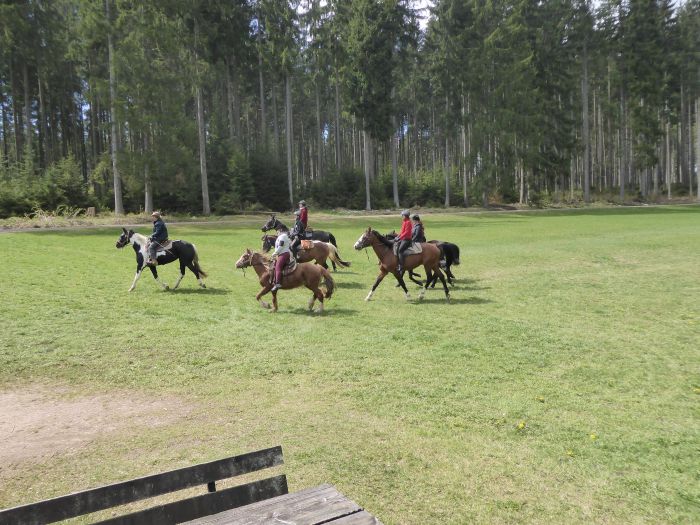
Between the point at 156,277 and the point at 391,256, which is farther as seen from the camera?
the point at 156,277

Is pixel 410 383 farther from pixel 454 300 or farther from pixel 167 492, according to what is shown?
pixel 454 300

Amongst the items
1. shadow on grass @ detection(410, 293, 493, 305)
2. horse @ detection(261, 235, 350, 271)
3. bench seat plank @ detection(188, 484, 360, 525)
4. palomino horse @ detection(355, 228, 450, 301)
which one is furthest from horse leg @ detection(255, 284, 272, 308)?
bench seat plank @ detection(188, 484, 360, 525)

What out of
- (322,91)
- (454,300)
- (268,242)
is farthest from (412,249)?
(322,91)

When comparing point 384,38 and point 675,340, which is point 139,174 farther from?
point 675,340

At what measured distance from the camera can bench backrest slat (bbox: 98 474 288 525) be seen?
316 centimetres

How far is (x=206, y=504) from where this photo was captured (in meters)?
3.38

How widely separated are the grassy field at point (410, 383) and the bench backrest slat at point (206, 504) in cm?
146

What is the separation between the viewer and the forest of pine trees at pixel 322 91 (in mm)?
40031

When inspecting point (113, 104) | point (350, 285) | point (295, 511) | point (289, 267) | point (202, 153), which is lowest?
point (350, 285)

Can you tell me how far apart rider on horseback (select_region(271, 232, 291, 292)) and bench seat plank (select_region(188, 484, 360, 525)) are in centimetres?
979

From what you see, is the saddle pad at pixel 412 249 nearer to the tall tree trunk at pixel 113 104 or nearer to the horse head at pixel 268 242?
the horse head at pixel 268 242

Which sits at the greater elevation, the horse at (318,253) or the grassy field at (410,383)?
the horse at (318,253)

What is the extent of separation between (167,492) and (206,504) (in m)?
0.34

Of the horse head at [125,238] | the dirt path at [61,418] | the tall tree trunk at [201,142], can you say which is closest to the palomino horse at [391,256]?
the horse head at [125,238]
